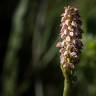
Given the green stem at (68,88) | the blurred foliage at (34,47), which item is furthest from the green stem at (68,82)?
the blurred foliage at (34,47)

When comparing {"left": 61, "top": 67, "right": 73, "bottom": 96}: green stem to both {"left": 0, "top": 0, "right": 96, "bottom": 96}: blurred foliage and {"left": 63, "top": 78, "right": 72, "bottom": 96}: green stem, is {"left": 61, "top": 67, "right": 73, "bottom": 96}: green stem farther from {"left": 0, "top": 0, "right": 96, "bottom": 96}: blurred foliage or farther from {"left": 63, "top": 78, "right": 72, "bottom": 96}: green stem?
{"left": 0, "top": 0, "right": 96, "bottom": 96}: blurred foliage

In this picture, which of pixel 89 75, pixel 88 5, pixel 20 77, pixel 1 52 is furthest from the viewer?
pixel 1 52

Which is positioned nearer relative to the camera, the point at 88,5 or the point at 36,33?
the point at 88,5

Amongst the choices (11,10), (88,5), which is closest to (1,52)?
(11,10)

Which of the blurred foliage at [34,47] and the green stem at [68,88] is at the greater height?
the blurred foliage at [34,47]

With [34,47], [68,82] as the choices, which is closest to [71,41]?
[68,82]

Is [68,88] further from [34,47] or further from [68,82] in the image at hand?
[34,47]

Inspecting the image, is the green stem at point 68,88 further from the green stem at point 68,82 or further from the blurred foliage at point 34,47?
the blurred foliage at point 34,47

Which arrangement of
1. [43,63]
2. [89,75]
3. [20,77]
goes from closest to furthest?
1. [89,75]
2. [43,63]
3. [20,77]

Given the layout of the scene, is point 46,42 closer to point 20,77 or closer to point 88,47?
point 20,77
